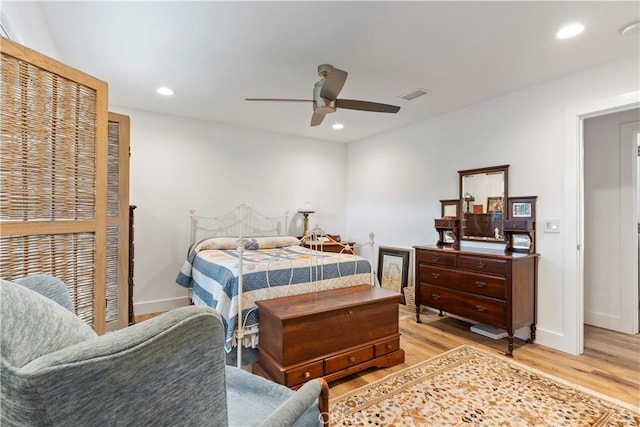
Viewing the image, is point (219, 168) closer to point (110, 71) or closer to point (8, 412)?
point (110, 71)

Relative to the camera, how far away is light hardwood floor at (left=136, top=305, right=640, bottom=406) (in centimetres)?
229

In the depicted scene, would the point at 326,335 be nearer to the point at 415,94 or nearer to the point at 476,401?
the point at 476,401

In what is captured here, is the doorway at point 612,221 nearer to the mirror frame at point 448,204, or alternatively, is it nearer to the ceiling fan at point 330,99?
the mirror frame at point 448,204

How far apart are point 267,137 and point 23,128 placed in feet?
12.5

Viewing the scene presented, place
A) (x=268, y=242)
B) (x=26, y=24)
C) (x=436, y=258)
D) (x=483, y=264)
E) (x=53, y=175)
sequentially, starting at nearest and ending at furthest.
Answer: (x=53, y=175) < (x=26, y=24) < (x=483, y=264) < (x=436, y=258) < (x=268, y=242)

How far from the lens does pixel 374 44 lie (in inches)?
93.5

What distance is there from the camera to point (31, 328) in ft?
1.99

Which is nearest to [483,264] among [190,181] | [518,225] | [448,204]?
[518,225]

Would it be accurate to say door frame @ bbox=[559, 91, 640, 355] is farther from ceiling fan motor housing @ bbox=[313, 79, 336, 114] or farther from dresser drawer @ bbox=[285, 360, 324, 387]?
dresser drawer @ bbox=[285, 360, 324, 387]

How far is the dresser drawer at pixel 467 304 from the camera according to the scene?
9.30 ft

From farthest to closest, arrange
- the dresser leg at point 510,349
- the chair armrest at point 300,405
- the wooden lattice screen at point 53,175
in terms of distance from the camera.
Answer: the dresser leg at point 510,349 < the wooden lattice screen at point 53,175 < the chair armrest at point 300,405

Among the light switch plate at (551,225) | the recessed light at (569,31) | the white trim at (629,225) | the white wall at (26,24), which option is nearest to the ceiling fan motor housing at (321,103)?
the recessed light at (569,31)

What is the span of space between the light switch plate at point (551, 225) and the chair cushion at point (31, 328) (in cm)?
362

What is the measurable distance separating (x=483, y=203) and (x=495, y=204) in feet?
0.44
